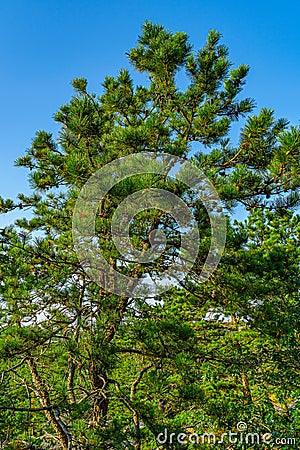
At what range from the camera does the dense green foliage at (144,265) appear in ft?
7.45

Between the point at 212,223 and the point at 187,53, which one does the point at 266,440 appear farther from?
the point at 187,53

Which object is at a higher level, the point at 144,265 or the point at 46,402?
the point at 144,265

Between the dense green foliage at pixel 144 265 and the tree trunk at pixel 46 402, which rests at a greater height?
the dense green foliage at pixel 144 265

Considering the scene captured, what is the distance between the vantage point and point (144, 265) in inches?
114

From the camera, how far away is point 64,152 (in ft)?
10.1

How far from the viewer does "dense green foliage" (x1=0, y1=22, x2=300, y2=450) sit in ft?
7.45

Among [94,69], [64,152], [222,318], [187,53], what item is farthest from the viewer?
[222,318]

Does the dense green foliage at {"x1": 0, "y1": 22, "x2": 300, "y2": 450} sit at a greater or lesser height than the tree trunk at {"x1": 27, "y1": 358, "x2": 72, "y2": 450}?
greater

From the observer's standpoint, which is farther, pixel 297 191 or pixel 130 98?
pixel 130 98

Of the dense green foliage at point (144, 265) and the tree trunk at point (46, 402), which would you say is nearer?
the dense green foliage at point (144, 265)

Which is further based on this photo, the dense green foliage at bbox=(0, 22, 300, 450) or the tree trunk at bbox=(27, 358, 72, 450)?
the tree trunk at bbox=(27, 358, 72, 450)

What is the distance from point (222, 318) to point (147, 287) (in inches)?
102

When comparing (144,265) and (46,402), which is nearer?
(144,265)

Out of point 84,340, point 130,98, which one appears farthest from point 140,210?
point 130,98
